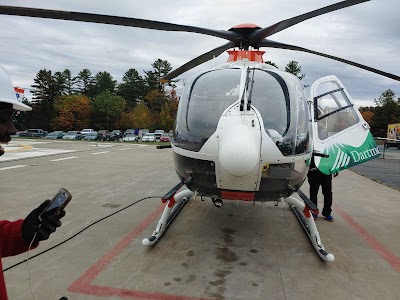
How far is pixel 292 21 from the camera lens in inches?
164

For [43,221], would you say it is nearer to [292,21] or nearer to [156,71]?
[292,21]

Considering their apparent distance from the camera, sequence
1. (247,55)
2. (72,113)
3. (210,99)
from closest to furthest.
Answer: (210,99)
(247,55)
(72,113)

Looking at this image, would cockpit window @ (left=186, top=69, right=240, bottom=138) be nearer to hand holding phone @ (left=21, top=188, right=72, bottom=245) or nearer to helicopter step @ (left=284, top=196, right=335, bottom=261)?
helicopter step @ (left=284, top=196, right=335, bottom=261)

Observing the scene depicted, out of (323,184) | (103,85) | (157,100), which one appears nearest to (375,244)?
(323,184)

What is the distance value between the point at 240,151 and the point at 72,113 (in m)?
62.0

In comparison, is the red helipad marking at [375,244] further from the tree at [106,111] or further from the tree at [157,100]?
the tree at [106,111]

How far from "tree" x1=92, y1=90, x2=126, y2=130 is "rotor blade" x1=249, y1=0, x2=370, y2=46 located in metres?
56.4

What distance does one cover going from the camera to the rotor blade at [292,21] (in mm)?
3708

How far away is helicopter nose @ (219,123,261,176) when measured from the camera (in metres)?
3.00

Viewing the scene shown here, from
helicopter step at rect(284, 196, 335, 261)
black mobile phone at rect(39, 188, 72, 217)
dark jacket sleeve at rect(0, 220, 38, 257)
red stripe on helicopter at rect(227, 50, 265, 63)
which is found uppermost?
red stripe on helicopter at rect(227, 50, 265, 63)

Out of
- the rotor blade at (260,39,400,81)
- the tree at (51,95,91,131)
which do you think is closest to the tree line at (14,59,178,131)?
the tree at (51,95,91,131)

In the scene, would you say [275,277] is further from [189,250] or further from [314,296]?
[189,250]

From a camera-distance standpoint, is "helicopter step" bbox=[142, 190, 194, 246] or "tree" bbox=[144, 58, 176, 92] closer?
"helicopter step" bbox=[142, 190, 194, 246]

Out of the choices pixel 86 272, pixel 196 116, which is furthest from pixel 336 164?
pixel 86 272
